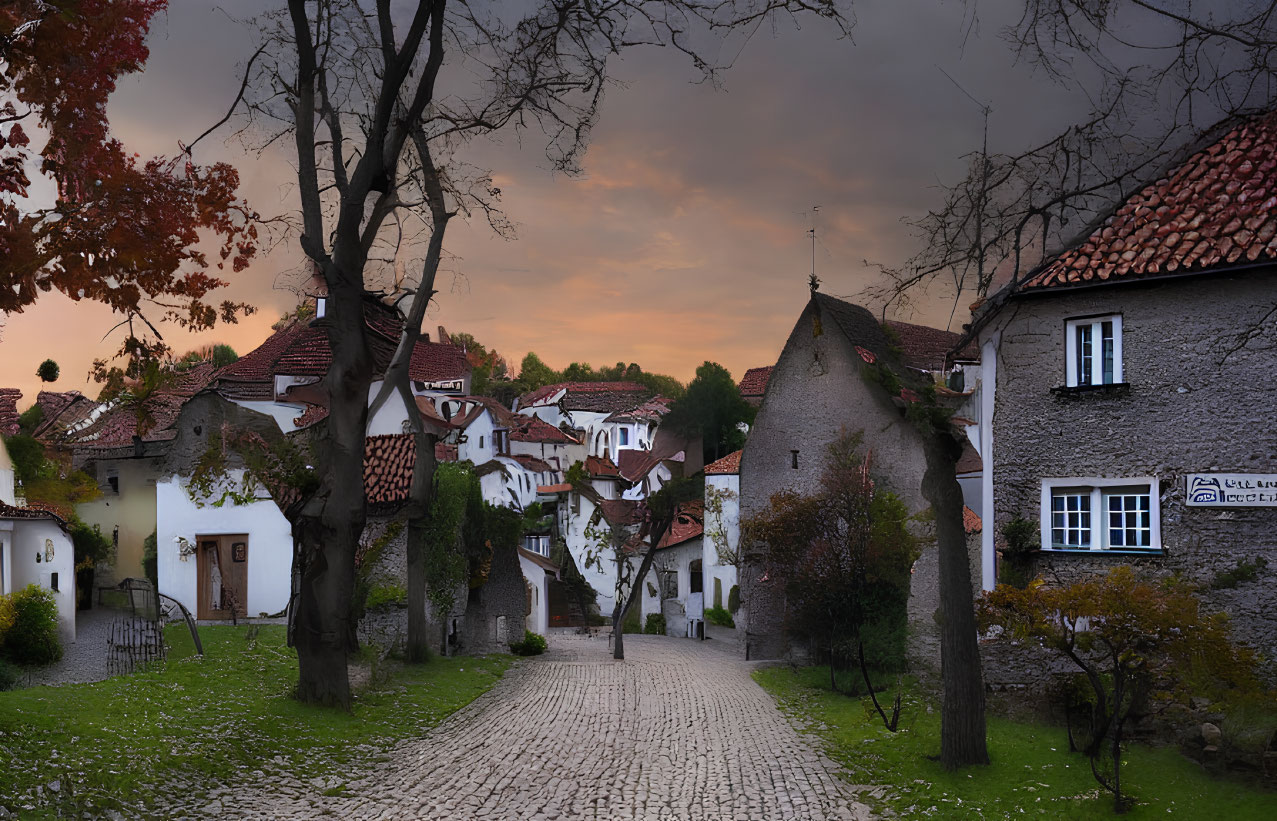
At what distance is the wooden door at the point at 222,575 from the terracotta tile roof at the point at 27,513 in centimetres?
514

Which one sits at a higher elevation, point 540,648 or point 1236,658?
point 1236,658

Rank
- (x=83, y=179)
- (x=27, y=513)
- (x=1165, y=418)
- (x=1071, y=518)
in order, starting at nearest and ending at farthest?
1. (x=83, y=179)
2. (x=1165, y=418)
3. (x=1071, y=518)
4. (x=27, y=513)

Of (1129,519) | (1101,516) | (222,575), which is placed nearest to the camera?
(1129,519)

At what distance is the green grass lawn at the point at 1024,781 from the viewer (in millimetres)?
10789

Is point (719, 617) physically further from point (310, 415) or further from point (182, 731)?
point (182, 731)

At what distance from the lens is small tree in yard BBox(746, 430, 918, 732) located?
23.3 m

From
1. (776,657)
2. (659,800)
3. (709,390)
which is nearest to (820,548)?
(776,657)

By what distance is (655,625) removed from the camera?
44.9m

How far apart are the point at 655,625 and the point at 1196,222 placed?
33.2 m

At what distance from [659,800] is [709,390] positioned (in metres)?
47.4

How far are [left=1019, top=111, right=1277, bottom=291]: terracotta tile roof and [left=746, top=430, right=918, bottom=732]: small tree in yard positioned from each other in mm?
8606

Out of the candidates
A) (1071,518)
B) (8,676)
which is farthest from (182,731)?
(1071,518)

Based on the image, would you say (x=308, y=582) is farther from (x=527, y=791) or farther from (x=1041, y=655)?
(x=1041, y=655)

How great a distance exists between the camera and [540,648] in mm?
28516
